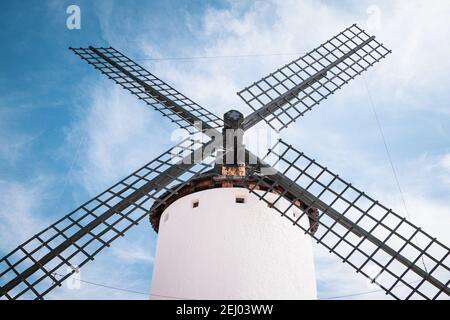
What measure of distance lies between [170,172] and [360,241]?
422 centimetres

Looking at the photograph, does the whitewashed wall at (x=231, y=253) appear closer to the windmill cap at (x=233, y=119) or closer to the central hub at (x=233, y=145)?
the central hub at (x=233, y=145)

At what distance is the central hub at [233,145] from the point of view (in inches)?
329

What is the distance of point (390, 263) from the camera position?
699 cm

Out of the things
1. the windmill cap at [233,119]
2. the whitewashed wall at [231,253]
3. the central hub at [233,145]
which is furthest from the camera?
the windmill cap at [233,119]

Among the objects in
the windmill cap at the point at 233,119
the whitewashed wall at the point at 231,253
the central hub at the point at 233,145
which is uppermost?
the windmill cap at the point at 233,119

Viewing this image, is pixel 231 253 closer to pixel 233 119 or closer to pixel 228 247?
pixel 228 247

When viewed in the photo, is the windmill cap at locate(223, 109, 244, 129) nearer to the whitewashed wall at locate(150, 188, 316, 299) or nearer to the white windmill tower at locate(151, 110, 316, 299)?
the white windmill tower at locate(151, 110, 316, 299)

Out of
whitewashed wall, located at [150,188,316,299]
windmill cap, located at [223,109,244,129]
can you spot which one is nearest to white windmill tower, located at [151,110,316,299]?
whitewashed wall, located at [150,188,316,299]

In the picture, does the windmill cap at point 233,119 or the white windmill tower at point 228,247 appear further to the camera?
the windmill cap at point 233,119

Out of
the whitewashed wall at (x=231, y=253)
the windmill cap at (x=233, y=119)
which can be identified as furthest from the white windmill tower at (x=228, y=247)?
the windmill cap at (x=233, y=119)

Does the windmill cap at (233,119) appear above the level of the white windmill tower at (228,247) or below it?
above
